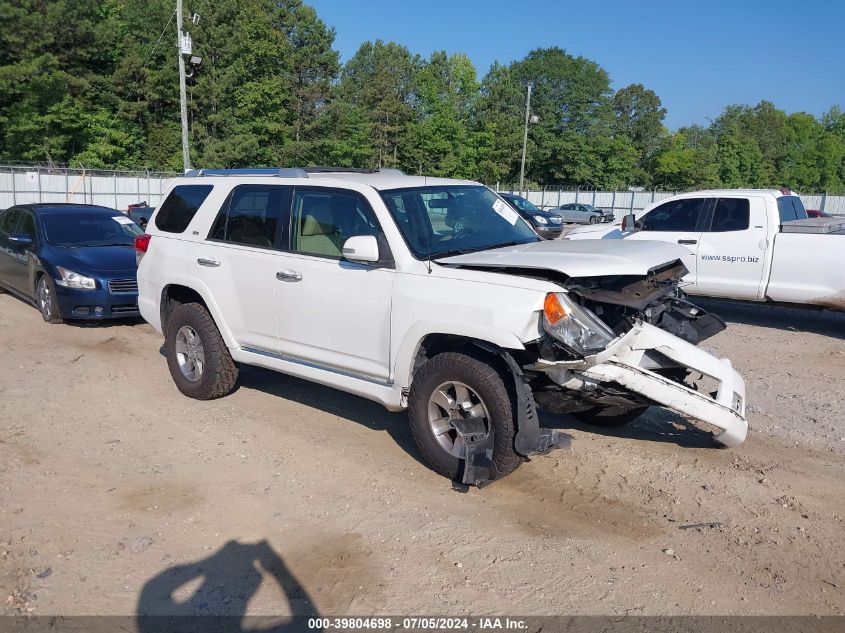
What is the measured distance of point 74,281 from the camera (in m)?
9.52

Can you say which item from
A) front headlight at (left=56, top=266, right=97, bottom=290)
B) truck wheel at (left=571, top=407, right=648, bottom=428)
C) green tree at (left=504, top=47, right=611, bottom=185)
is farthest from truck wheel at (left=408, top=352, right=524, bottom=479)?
green tree at (left=504, top=47, right=611, bottom=185)

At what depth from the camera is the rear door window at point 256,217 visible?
575 centimetres

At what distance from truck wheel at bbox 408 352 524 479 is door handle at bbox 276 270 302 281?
1345 mm

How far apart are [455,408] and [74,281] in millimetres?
6946

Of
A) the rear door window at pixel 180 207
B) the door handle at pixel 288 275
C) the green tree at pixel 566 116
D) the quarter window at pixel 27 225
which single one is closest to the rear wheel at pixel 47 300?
the quarter window at pixel 27 225

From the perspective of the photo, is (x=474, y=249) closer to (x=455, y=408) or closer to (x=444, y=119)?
(x=455, y=408)

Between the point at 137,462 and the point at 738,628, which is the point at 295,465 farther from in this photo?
the point at 738,628

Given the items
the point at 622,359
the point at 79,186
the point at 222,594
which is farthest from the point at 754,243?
the point at 79,186

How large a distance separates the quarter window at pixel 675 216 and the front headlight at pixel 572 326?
711cm

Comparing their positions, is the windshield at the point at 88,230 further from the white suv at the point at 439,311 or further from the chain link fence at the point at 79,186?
the chain link fence at the point at 79,186

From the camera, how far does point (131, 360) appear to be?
8.14 m

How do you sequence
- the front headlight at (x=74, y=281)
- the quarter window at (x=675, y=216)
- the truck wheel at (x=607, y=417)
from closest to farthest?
the truck wheel at (x=607, y=417)
the front headlight at (x=74, y=281)
the quarter window at (x=675, y=216)

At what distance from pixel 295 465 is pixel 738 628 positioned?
3060mm

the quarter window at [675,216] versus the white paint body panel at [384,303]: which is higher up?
the quarter window at [675,216]
